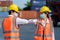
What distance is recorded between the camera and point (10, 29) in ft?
18.1

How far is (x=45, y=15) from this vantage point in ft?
18.6

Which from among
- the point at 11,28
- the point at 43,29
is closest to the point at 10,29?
the point at 11,28

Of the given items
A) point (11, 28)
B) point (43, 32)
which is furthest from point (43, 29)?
point (11, 28)

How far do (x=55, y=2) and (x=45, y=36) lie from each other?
12078 mm

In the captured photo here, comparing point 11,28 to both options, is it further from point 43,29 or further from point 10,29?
point 43,29

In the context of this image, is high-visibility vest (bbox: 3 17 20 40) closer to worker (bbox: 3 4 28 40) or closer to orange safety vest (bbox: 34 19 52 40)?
worker (bbox: 3 4 28 40)

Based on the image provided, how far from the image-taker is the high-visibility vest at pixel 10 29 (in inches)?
217

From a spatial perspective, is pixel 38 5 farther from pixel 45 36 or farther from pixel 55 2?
pixel 45 36

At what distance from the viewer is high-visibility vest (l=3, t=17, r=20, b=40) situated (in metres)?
5.52

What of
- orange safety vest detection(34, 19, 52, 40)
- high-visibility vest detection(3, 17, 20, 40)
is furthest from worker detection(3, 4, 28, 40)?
orange safety vest detection(34, 19, 52, 40)

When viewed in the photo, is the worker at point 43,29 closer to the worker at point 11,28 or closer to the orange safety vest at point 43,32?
the orange safety vest at point 43,32

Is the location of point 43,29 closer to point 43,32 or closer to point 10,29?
point 43,32

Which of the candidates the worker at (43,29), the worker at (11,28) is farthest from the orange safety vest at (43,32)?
the worker at (11,28)

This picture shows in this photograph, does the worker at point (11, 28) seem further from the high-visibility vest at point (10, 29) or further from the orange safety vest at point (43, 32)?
the orange safety vest at point (43, 32)
